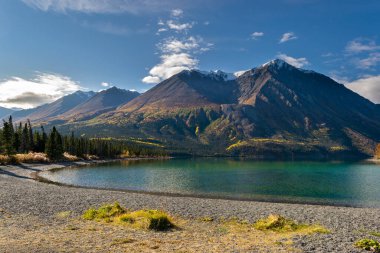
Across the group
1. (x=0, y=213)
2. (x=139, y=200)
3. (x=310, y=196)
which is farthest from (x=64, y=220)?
(x=310, y=196)

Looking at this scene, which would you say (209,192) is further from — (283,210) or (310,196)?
(283,210)

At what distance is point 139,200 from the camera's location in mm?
45531

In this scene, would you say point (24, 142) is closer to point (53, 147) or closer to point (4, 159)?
point (53, 147)

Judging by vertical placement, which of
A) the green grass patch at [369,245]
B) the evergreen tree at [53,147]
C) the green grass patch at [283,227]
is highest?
the evergreen tree at [53,147]

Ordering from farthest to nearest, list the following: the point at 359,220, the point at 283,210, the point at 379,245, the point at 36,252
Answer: the point at 283,210 < the point at 359,220 < the point at 379,245 < the point at 36,252

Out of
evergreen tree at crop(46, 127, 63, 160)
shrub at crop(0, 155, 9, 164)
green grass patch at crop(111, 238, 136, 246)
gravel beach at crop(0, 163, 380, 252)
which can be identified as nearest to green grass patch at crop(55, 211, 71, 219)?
gravel beach at crop(0, 163, 380, 252)

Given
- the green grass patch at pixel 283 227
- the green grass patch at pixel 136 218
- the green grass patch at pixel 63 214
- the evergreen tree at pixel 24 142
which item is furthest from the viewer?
the evergreen tree at pixel 24 142

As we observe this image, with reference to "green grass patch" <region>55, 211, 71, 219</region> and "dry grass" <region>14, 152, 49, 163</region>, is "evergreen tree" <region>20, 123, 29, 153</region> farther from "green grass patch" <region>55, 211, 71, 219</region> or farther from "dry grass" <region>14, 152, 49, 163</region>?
"green grass patch" <region>55, 211, 71, 219</region>

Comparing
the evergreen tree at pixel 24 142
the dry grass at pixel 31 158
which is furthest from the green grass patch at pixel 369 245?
the evergreen tree at pixel 24 142

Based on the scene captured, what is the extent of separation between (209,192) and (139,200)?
2261 centimetres

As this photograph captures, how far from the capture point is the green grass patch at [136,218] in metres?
26.6

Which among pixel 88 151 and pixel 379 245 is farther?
pixel 88 151

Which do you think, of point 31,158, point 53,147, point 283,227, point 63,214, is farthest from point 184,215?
point 53,147

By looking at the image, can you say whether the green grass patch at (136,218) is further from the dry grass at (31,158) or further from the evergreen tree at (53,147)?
the evergreen tree at (53,147)
